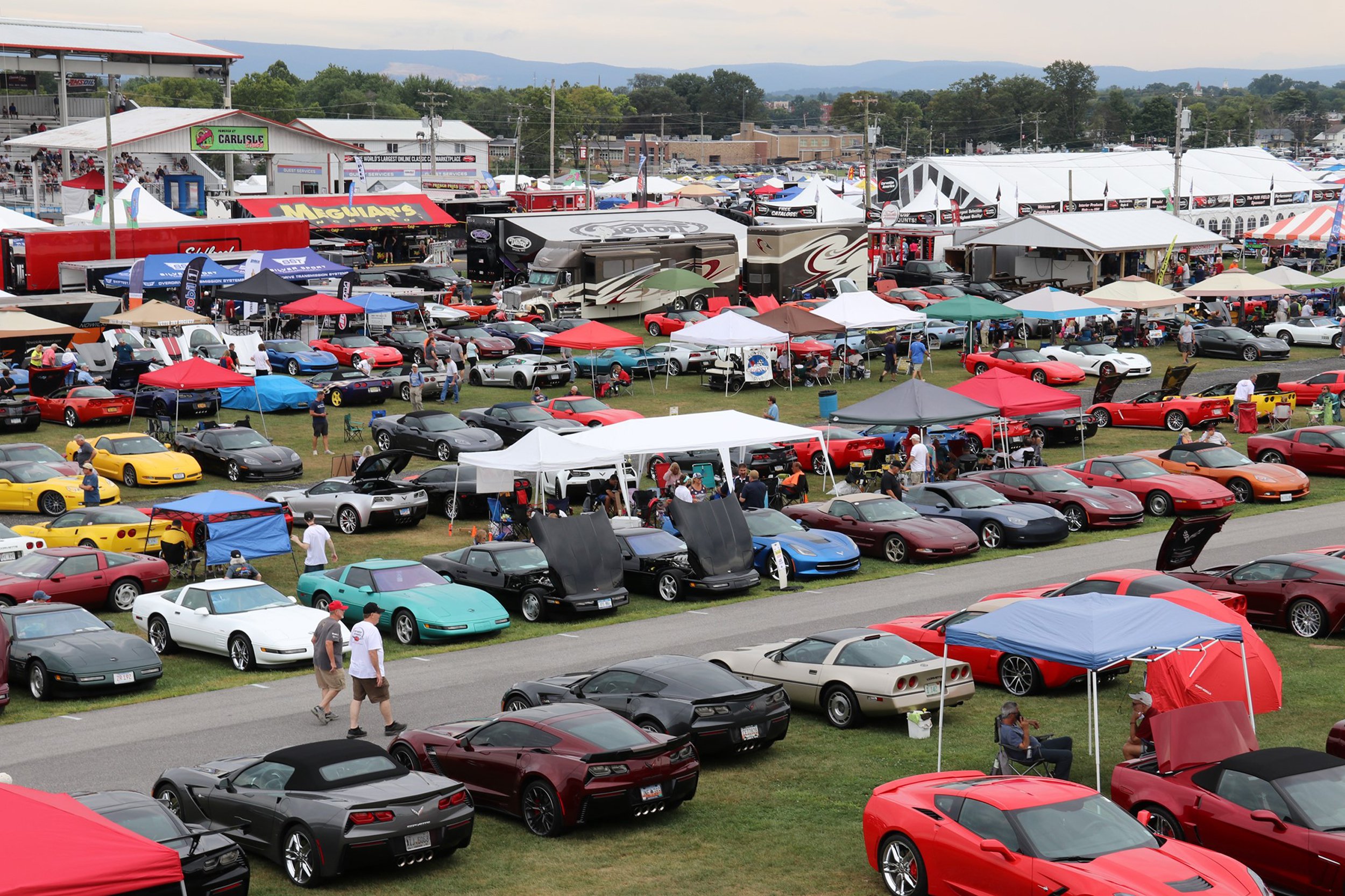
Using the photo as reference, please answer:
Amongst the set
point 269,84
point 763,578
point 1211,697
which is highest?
point 269,84

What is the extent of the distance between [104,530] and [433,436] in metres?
9.95

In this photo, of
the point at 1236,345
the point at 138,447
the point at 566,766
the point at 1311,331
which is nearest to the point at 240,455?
the point at 138,447

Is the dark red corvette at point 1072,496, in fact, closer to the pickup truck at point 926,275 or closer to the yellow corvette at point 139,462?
the yellow corvette at point 139,462

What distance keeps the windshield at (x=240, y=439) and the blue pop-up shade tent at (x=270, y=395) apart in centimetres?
625

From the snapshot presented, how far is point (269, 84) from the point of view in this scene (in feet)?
621

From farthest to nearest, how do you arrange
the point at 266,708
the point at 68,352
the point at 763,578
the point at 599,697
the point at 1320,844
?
the point at 68,352, the point at 763,578, the point at 266,708, the point at 599,697, the point at 1320,844

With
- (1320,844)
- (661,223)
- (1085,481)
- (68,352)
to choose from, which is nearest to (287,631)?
(1320,844)

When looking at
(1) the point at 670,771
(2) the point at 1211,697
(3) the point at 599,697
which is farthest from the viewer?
(3) the point at 599,697

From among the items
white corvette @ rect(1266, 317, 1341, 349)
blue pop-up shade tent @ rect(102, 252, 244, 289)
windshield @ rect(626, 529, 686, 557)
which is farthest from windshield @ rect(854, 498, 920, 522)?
blue pop-up shade tent @ rect(102, 252, 244, 289)

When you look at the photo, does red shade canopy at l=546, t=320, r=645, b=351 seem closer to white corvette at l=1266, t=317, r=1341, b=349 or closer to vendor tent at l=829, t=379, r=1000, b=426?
vendor tent at l=829, t=379, r=1000, b=426

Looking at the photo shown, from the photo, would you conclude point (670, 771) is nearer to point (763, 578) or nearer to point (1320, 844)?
point (1320, 844)

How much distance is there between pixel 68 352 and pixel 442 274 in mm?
27291

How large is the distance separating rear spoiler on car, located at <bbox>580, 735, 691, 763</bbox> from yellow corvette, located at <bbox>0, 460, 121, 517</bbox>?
19310 mm

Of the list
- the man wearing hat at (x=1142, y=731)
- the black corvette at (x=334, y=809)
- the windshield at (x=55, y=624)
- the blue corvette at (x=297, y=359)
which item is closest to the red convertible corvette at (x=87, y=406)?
the blue corvette at (x=297, y=359)
